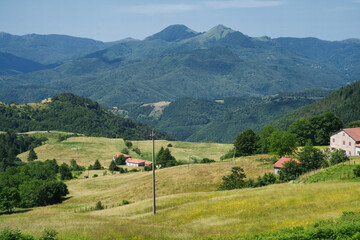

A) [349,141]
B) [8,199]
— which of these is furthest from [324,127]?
[8,199]

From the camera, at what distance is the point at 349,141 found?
10131 cm

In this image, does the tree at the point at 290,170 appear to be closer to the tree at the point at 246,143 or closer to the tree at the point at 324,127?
the tree at the point at 246,143

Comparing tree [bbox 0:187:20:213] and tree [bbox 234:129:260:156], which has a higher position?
tree [bbox 234:129:260:156]

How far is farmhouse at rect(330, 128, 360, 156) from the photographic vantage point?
9950cm

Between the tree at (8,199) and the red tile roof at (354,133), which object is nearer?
the tree at (8,199)

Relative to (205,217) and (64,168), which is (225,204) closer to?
(205,217)

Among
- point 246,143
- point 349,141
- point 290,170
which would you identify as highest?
point 349,141

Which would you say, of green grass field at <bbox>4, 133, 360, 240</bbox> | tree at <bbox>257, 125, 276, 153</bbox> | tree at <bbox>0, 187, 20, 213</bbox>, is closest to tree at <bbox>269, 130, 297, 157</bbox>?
tree at <bbox>257, 125, 276, 153</bbox>

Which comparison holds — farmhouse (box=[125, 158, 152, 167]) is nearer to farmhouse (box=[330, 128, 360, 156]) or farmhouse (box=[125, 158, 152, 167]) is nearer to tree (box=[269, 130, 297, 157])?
tree (box=[269, 130, 297, 157])

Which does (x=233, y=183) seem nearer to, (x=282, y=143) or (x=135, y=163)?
(x=282, y=143)

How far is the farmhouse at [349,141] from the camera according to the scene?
9950 centimetres

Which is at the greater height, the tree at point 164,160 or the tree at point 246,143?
the tree at point 246,143

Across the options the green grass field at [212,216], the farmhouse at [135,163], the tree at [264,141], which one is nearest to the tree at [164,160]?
the farmhouse at [135,163]

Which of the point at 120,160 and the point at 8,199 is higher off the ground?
the point at 8,199
